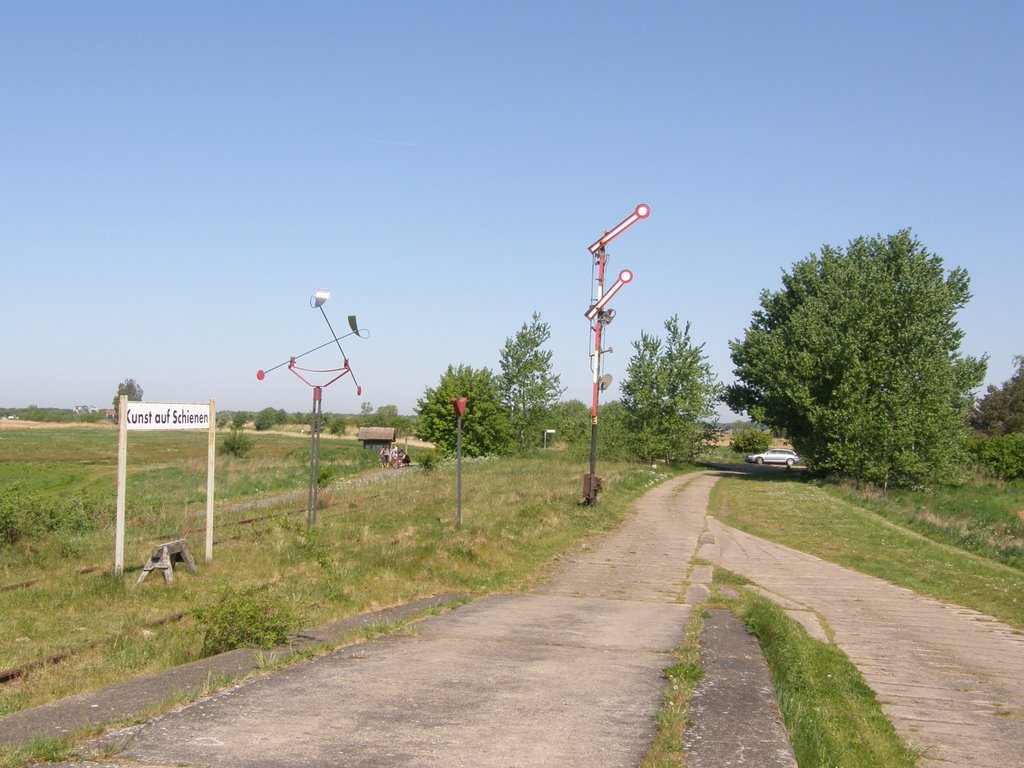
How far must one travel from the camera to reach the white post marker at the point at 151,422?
1236cm

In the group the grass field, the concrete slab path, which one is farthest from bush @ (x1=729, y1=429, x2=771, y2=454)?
the concrete slab path

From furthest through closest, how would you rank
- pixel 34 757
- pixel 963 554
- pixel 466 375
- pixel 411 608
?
pixel 466 375 < pixel 963 554 < pixel 411 608 < pixel 34 757

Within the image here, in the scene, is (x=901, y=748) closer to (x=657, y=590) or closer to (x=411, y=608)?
(x=411, y=608)

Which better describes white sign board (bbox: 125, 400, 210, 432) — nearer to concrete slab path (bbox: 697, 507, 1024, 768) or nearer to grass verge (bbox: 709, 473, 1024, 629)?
concrete slab path (bbox: 697, 507, 1024, 768)

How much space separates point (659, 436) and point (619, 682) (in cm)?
5057

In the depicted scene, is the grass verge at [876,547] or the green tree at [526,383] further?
the green tree at [526,383]

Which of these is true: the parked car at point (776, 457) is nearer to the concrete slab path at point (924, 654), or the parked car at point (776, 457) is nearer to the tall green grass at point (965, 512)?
the tall green grass at point (965, 512)

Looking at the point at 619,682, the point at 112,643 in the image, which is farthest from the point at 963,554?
the point at 112,643

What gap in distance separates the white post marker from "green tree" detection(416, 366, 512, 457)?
136ft

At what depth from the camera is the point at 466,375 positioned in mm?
60406

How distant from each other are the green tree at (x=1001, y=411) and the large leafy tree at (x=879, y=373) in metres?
38.4

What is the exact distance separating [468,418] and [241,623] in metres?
50.5

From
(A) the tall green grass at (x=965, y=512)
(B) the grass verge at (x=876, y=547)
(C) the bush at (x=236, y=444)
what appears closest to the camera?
(B) the grass verge at (x=876, y=547)

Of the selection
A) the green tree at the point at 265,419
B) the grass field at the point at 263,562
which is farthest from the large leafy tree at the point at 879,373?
the green tree at the point at 265,419
